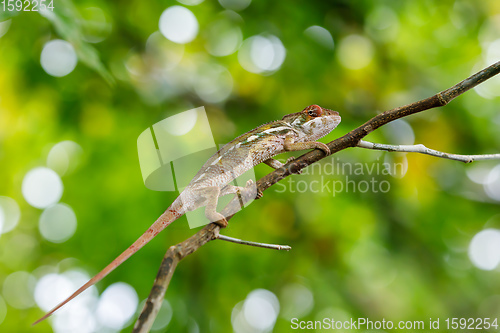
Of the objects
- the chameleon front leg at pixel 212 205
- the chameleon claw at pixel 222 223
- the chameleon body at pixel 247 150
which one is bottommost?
the chameleon claw at pixel 222 223

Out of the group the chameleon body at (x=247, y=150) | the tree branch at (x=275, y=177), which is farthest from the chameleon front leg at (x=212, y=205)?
the tree branch at (x=275, y=177)

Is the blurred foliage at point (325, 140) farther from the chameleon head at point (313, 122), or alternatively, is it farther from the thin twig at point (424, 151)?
the thin twig at point (424, 151)

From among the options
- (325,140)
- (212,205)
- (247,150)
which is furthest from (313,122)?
(325,140)

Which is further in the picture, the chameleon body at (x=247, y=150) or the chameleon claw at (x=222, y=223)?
the chameleon body at (x=247, y=150)

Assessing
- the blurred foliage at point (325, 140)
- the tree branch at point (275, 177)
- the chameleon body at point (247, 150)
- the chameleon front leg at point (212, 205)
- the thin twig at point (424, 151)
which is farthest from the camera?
the blurred foliage at point (325, 140)

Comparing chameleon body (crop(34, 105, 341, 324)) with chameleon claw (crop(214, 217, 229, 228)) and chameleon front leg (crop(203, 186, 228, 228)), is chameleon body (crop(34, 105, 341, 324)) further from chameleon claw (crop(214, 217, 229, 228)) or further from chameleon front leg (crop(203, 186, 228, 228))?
chameleon claw (crop(214, 217, 229, 228))

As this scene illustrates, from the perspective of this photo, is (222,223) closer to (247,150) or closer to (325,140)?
(247,150)
